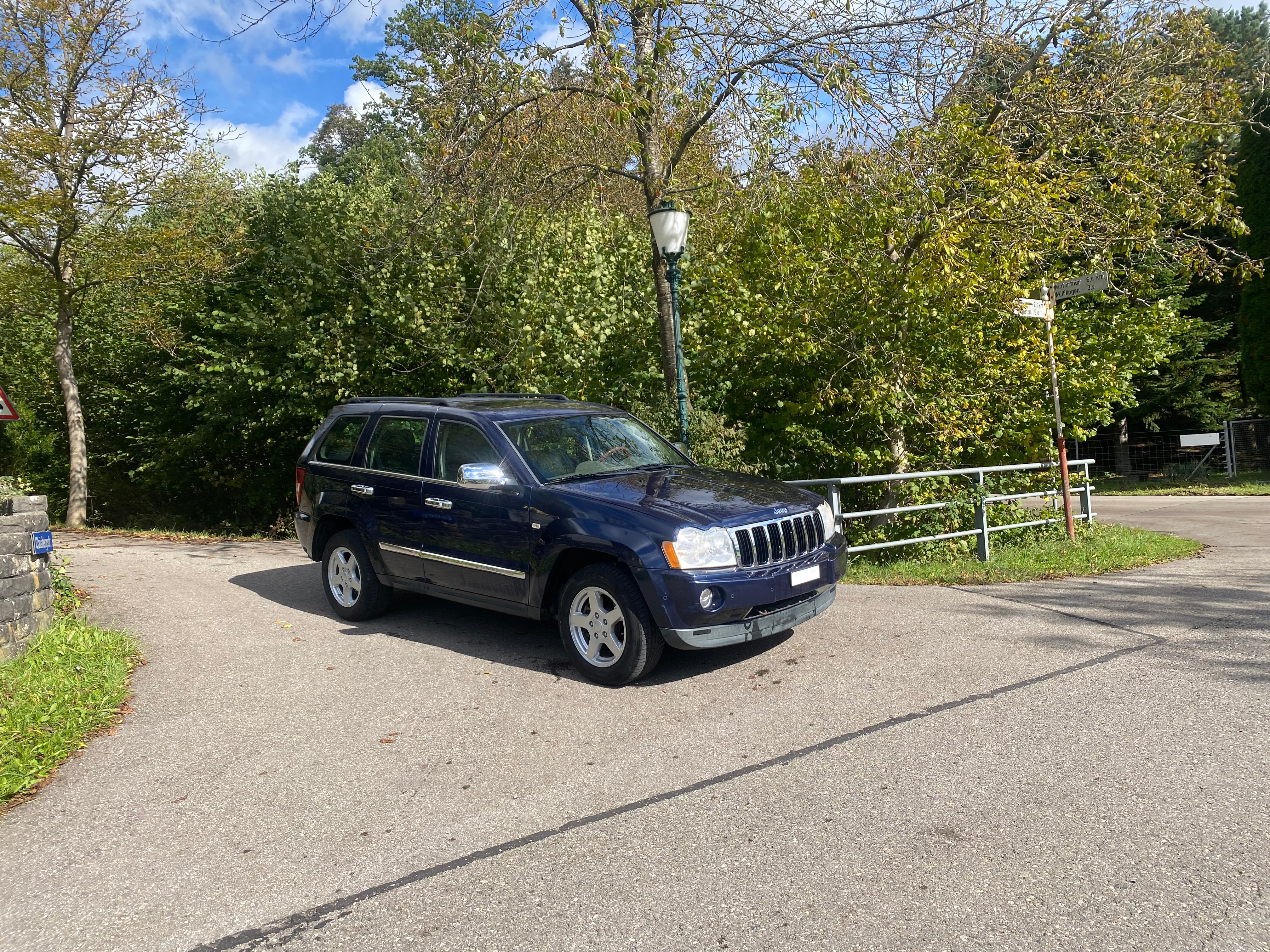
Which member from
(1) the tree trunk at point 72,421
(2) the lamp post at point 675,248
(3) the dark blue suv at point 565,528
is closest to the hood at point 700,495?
(3) the dark blue suv at point 565,528

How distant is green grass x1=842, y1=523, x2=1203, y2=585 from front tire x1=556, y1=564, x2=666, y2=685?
3.72m

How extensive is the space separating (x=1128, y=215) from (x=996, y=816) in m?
9.91

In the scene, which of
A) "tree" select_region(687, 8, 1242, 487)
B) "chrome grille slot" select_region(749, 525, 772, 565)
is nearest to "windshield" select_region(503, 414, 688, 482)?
"chrome grille slot" select_region(749, 525, 772, 565)

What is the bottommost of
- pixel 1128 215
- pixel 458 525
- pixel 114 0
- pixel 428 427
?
pixel 458 525

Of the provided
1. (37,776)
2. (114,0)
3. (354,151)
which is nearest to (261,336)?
(114,0)

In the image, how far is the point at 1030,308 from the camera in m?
9.98

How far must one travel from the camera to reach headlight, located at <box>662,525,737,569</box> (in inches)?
214

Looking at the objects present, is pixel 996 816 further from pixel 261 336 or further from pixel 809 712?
pixel 261 336

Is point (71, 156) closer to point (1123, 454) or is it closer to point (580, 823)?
point (580, 823)

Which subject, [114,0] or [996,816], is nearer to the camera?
[996,816]

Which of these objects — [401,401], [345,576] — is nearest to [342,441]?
[401,401]

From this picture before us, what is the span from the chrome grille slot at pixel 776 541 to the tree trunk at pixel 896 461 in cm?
638

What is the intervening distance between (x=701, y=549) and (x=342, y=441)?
3.93 meters

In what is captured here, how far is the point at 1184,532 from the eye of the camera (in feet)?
Result: 42.0
